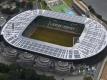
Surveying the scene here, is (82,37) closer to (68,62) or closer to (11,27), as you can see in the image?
(68,62)

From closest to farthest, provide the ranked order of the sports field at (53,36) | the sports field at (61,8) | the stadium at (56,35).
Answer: the stadium at (56,35), the sports field at (53,36), the sports field at (61,8)

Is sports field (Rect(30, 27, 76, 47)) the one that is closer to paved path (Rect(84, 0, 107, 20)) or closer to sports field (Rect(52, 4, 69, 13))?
sports field (Rect(52, 4, 69, 13))

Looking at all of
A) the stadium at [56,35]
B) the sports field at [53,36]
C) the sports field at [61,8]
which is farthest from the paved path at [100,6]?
the sports field at [53,36]

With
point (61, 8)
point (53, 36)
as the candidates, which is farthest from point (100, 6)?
point (53, 36)

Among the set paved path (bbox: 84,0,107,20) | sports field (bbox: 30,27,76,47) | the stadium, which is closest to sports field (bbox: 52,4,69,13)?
the stadium

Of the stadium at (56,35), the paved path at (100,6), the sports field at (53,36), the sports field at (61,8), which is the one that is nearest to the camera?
the stadium at (56,35)

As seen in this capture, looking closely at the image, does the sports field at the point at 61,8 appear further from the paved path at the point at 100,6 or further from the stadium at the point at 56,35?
the paved path at the point at 100,6

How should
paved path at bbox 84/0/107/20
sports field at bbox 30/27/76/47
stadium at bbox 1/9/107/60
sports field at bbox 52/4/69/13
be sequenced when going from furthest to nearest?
paved path at bbox 84/0/107/20 < sports field at bbox 52/4/69/13 < sports field at bbox 30/27/76/47 < stadium at bbox 1/9/107/60

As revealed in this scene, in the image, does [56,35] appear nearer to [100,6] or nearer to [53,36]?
[53,36]
